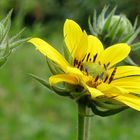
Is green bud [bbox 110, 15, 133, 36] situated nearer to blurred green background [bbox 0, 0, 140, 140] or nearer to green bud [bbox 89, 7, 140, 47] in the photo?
green bud [bbox 89, 7, 140, 47]

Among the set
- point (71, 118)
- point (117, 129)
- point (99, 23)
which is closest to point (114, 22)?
point (99, 23)

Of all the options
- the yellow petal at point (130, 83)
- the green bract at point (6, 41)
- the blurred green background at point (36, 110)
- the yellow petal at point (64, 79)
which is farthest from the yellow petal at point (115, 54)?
the blurred green background at point (36, 110)

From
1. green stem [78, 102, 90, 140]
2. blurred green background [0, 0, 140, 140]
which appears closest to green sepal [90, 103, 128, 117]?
green stem [78, 102, 90, 140]

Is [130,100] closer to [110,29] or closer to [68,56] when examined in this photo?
[68,56]

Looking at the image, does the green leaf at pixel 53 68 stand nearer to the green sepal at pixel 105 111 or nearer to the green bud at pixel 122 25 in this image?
the green sepal at pixel 105 111

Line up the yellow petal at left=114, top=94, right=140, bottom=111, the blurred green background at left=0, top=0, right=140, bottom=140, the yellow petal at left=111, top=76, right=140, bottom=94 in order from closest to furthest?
the yellow petal at left=114, top=94, right=140, bottom=111
the yellow petal at left=111, top=76, right=140, bottom=94
the blurred green background at left=0, top=0, right=140, bottom=140

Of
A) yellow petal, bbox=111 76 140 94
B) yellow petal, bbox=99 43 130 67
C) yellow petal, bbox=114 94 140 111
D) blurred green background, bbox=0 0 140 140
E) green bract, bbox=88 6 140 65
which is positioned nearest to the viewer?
yellow petal, bbox=114 94 140 111

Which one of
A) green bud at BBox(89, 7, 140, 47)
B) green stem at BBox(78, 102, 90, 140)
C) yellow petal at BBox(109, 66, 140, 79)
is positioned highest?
green bud at BBox(89, 7, 140, 47)

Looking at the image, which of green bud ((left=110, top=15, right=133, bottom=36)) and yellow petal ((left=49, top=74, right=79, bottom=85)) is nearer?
yellow petal ((left=49, top=74, right=79, bottom=85))
